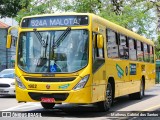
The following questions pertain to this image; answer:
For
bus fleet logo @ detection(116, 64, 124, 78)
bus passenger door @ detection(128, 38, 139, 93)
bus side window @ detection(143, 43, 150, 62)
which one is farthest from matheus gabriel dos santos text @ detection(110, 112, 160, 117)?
bus side window @ detection(143, 43, 150, 62)

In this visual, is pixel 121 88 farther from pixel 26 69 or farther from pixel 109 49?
pixel 26 69

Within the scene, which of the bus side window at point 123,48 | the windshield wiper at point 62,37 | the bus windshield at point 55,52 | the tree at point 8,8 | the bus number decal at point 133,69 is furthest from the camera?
the tree at point 8,8

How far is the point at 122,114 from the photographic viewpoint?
520 inches

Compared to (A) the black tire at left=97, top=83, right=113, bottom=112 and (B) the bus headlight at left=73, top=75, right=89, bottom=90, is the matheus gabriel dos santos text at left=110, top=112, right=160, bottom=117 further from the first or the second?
(B) the bus headlight at left=73, top=75, right=89, bottom=90

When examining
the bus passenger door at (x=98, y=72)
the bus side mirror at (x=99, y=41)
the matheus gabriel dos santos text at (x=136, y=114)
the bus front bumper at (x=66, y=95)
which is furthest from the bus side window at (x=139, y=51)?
the bus front bumper at (x=66, y=95)

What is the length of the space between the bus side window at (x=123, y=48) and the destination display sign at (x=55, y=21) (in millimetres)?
3737

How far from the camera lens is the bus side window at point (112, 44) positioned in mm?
14625

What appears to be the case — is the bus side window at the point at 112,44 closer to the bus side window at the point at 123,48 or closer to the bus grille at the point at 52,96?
the bus side window at the point at 123,48

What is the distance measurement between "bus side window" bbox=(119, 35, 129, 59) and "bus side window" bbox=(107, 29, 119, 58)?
2.04ft

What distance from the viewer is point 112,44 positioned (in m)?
15.0

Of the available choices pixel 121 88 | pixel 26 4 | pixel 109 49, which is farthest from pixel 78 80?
pixel 26 4

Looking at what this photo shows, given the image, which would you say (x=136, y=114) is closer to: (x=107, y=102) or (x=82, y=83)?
(x=107, y=102)

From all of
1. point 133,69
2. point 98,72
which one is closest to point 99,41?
point 98,72

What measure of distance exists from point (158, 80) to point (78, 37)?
3737 centimetres
